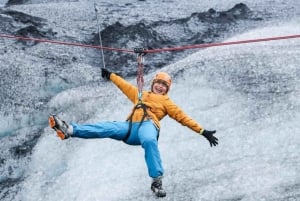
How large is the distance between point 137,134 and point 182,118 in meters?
0.58

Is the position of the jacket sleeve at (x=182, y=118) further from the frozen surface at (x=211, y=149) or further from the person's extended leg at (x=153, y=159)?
the frozen surface at (x=211, y=149)

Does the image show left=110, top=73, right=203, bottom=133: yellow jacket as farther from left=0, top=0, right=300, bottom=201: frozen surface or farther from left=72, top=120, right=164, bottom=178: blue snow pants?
left=0, top=0, right=300, bottom=201: frozen surface

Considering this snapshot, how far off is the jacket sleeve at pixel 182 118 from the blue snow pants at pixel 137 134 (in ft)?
1.02

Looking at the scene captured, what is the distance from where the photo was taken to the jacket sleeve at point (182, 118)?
629cm

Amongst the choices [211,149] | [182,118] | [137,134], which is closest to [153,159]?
[137,134]

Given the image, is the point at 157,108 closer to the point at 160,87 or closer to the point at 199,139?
the point at 160,87

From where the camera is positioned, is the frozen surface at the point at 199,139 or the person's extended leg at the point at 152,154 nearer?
the person's extended leg at the point at 152,154

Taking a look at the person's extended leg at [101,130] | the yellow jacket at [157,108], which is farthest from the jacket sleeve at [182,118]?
the person's extended leg at [101,130]

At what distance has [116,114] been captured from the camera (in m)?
9.74

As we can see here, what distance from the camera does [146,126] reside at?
250 inches

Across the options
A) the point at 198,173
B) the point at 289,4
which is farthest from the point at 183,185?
the point at 289,4

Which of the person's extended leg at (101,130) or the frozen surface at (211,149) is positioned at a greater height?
the person's extended leg at (101,130)

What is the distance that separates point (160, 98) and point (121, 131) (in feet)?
2.33

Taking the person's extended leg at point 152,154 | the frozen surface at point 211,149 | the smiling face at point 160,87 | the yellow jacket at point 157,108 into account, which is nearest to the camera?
the person's extended leg at point 152,154
